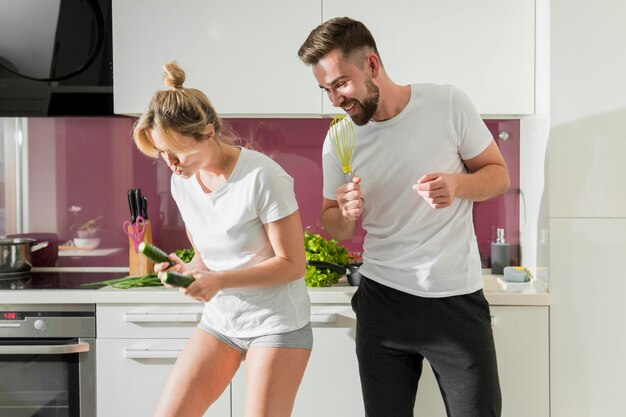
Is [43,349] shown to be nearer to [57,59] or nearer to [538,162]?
[57,59]

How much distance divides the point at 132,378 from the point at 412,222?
125 cm

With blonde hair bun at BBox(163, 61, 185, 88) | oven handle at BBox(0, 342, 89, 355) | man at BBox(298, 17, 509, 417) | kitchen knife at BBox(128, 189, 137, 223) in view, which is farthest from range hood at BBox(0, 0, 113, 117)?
man at BBox(298, 17, 509, 417)

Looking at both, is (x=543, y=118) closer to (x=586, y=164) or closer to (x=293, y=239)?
(x=586, y=164)

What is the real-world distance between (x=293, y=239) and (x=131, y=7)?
4.46 feet

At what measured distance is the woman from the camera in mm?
1940

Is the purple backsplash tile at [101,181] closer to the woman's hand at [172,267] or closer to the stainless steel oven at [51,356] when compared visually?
the stainless steel oven at [51,356]

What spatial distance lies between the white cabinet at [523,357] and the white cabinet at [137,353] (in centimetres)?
95

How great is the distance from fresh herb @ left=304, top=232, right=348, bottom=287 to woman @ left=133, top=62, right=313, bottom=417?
64 cm

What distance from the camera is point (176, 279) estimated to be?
5.90ft

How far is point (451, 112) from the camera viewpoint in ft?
6.77

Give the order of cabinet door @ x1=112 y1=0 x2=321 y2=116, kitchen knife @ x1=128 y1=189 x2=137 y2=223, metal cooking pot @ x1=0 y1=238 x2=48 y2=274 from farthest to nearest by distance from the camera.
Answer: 1. kitchen knife @ x1=128 y1=189 x2=137 y2=223
2. metal cooking pot @ x1=0 y1=238 x2=48 y2=274
3. cabinet door @ x1=112 y1=0 x2=321 y2=116

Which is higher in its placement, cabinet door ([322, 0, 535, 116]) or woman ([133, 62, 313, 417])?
cabinet door ([322, 0, 535, 116])

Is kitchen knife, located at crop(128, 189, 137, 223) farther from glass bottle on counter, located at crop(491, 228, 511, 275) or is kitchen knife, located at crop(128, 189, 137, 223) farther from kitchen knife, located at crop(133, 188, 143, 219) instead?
glass bottle on counter, located at crop(491, 228, 511, 275)

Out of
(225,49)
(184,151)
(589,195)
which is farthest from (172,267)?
(589,195)
